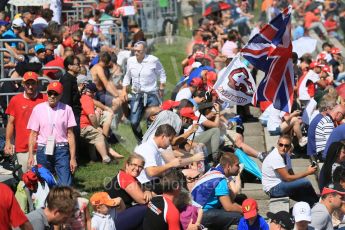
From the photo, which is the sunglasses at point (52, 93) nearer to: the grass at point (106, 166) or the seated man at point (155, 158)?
the seated man at point (155, 158)

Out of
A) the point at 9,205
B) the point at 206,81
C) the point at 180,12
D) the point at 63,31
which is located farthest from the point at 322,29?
the point at 9,205

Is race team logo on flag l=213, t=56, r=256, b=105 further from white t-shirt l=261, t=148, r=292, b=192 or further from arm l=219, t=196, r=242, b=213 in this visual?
arm l=219, t=196, r=242, b=213

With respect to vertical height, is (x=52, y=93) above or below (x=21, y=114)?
above

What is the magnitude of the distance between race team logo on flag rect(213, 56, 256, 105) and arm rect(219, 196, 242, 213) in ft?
10.2

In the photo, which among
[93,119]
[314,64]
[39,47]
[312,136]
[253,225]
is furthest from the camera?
[314,64]

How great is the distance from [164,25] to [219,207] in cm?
1656

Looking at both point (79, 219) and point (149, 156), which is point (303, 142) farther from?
point (79, 219)

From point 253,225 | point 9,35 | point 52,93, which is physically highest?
point 9,35

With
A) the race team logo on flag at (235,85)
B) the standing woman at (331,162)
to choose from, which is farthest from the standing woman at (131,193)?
the race team logo on flag at (235,85)

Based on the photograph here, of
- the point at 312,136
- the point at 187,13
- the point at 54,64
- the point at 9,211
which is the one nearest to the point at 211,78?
the point at 312,136

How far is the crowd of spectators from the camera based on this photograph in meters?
13.5

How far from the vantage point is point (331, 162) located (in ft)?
53.3

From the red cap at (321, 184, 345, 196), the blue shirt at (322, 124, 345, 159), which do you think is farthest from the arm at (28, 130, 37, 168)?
the blue shirt at (322, 124, 345, 159)

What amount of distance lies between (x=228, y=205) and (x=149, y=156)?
1240mm
